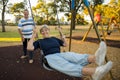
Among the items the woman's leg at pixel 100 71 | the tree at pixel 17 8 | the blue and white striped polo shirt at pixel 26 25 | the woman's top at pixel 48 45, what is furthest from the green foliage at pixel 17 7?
the woman's leg at pixel 100 71

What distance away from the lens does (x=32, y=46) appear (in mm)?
5273

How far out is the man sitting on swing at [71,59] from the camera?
428cm

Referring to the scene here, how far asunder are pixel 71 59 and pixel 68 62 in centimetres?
15

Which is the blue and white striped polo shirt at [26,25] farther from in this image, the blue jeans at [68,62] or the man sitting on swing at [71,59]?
the blue jeans at [68,62]

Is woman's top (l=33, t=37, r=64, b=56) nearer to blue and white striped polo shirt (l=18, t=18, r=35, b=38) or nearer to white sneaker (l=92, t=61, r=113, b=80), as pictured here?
white sneaker (l=92, t=61, r=113, b=80)

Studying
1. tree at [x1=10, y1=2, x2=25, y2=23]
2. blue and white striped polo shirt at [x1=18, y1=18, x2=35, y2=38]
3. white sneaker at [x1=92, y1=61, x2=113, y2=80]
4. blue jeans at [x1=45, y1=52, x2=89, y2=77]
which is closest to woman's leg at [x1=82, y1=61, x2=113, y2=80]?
white sneaker at [x1=92, y1=61, x2=113, y2=80]

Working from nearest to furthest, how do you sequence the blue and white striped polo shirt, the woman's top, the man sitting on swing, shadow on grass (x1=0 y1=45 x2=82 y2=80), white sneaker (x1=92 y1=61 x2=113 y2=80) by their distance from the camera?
white sneaker (x1=92 y1=61 x2=113 y2=80)
the man sitting on swing
the woman's top
shadow on grass (x1=0 y1=45 x2=82 y2=80)
the blue and white striped polo shirt

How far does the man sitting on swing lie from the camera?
428 cm

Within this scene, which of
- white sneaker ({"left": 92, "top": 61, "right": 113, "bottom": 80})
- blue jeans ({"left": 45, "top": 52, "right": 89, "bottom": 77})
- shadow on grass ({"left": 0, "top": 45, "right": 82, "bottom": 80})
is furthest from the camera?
shadow on grass ({"left": 0, "top": 45, "right": 82, "bottom": 80})

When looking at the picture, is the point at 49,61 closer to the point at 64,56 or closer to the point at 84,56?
the point at 64,56

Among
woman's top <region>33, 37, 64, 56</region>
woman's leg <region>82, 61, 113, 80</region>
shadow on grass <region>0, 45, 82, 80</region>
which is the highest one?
woman's top <region>33, 37, 64, 56</region>

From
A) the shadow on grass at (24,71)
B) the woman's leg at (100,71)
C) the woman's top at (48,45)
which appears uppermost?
the woman's top at (48,45)

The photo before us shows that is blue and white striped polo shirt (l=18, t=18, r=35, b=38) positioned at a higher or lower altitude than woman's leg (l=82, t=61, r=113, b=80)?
higher

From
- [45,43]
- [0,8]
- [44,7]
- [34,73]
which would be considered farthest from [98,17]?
[44,7]
